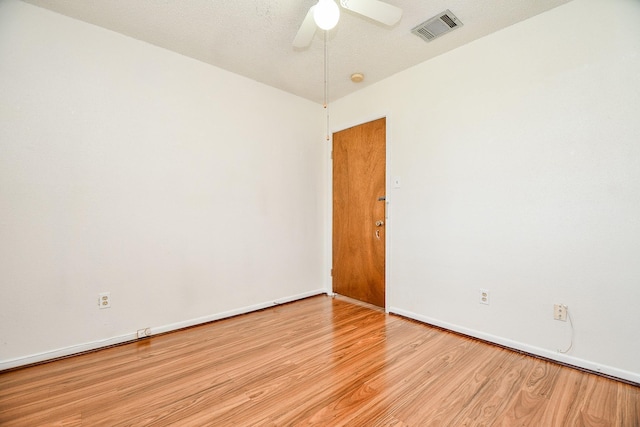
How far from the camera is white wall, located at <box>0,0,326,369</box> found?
1.95 meters

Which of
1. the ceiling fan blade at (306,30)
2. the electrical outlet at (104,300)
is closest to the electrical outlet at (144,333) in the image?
the electrical outlet at (104,300)

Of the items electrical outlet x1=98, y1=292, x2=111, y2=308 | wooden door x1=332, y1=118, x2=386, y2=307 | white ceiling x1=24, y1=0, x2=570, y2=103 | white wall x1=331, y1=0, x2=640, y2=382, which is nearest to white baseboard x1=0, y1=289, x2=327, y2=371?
electrical outlet x1=98, y1=292, x2=111, y2=308

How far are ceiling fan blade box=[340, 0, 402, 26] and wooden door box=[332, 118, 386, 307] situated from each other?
54.7 inches

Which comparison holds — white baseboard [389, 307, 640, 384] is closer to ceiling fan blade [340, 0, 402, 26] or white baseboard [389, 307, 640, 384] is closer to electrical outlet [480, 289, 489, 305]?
electrical outlet [480, 289, 489, 305]

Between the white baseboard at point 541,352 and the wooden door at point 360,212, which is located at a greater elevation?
the wooden door at point 360,212

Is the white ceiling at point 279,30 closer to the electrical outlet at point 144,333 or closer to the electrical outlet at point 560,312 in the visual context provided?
the electrical outlet at point 560,312

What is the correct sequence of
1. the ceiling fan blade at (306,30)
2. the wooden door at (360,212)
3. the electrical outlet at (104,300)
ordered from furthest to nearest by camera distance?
the wooden door at (360,212), the electrical outlet at (104,300), the ceiling fan blade at (306,30)

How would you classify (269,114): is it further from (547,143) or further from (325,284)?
(547,143)

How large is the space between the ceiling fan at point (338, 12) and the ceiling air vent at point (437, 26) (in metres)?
0.57

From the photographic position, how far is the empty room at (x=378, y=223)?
1.70 meters

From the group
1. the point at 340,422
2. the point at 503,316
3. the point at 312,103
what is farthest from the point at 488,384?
the point at 312,103

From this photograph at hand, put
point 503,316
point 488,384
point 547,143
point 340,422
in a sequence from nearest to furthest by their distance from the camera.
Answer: point 340,422 → point 488,384 → point 547,143 → point 503,316

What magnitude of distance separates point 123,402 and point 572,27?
12.3 ft

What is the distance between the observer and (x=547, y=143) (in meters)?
2.04
